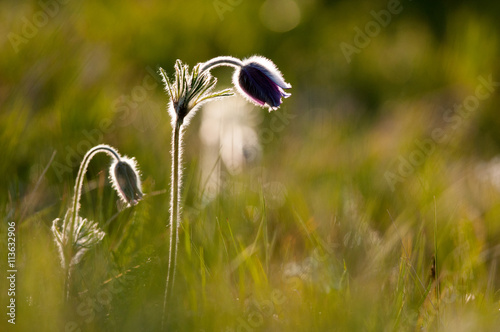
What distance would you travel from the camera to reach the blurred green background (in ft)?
4.95

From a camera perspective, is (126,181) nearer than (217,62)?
No

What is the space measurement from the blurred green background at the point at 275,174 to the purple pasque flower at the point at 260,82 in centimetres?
26

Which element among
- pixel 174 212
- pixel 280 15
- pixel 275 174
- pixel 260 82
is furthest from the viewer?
pixel 280 15

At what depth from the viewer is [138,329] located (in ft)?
4.44

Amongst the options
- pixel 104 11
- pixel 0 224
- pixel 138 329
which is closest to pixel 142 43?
pixel 104 11

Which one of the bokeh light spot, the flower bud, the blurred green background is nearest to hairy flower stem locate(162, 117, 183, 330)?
the blurred green background

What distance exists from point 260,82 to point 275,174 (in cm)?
112

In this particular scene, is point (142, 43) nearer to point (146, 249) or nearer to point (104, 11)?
point (104, 11)

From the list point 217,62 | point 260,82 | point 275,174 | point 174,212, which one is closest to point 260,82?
point 260,82

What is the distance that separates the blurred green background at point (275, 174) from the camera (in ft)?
4.95

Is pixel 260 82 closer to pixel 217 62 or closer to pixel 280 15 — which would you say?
pixel 217 62

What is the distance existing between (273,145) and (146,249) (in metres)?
1.97

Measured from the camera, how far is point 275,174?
287 centimetres

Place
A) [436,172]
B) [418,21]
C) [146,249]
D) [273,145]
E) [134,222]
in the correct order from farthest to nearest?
[418,21] → [273,145] → [436,172] → [134,222] → [146,249]
